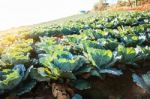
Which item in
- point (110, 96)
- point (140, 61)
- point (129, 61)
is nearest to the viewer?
point (110, 96)

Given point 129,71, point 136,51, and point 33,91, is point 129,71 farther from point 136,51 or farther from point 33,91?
point 33,91

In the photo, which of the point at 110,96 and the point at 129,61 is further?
the point at 129,61

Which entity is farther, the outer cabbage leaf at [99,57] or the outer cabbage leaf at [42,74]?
the outer cabbage leaf at [99,57]

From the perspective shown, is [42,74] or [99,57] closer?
[42,74]

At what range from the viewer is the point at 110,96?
4.04 meters

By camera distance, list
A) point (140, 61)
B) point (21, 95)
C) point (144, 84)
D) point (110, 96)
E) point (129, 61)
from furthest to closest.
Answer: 1. point (140, 61)
2. point (129, 61)
3. point (21, 95)
4. point (110, 96)
5. point (144, 84)

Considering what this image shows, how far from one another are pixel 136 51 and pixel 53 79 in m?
1.41

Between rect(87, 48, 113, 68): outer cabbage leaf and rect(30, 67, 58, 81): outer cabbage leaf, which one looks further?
rect(87, 48, 113, 68): outer cabbage leaf

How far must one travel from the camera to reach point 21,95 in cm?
439

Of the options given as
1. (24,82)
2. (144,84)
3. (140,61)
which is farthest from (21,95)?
(140,61)

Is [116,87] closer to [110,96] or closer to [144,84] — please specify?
[110,96]

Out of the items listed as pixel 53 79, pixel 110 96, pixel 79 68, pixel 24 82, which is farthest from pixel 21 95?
pixel 110 96

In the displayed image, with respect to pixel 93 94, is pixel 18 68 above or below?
above

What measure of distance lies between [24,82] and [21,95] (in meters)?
0.19
